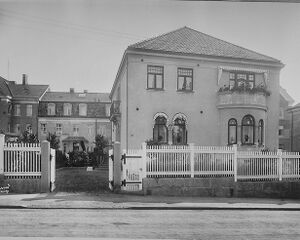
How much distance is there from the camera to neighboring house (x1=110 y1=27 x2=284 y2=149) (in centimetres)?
1306

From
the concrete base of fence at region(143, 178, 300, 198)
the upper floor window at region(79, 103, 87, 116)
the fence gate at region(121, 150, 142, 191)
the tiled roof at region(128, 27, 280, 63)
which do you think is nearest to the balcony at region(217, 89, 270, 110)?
the tiled roof at region(128, 27, 280, 63)

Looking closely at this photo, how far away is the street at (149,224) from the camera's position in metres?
5.16

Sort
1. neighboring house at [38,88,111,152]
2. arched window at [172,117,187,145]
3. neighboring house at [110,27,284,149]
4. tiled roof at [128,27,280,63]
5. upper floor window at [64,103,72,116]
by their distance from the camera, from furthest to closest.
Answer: upper floor window at [64,103,72,116], neighboring house at [38,88,111,152], arched window at [172,117,187,145], neighboring house at [110,27,284,149], tiled roof at [128,27,280,63]

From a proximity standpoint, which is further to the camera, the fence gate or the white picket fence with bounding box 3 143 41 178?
the fence gate

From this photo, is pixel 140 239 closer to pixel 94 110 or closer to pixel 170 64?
pixel 170 64

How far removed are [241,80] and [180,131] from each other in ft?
11.0

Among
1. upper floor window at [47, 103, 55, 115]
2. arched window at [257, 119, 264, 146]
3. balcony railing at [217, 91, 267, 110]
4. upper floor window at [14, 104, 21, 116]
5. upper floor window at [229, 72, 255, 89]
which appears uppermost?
upper floor window at [229, 72, 255, 89]

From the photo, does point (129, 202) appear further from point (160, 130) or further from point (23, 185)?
point (160, 130)

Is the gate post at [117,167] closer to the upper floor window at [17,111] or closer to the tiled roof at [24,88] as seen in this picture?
the tiled roof at [24,88]

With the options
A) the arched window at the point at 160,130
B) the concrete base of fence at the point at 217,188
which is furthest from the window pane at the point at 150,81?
the concrete base of fence at the point at 217,188

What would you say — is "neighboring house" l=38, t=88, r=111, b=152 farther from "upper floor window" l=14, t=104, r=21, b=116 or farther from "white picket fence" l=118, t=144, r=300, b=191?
"white picket fence" l=118, t=144, r=300, b=191

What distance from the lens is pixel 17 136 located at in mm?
11883

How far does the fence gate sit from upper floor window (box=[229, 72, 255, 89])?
256 inches

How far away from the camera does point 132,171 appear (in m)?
9.18
